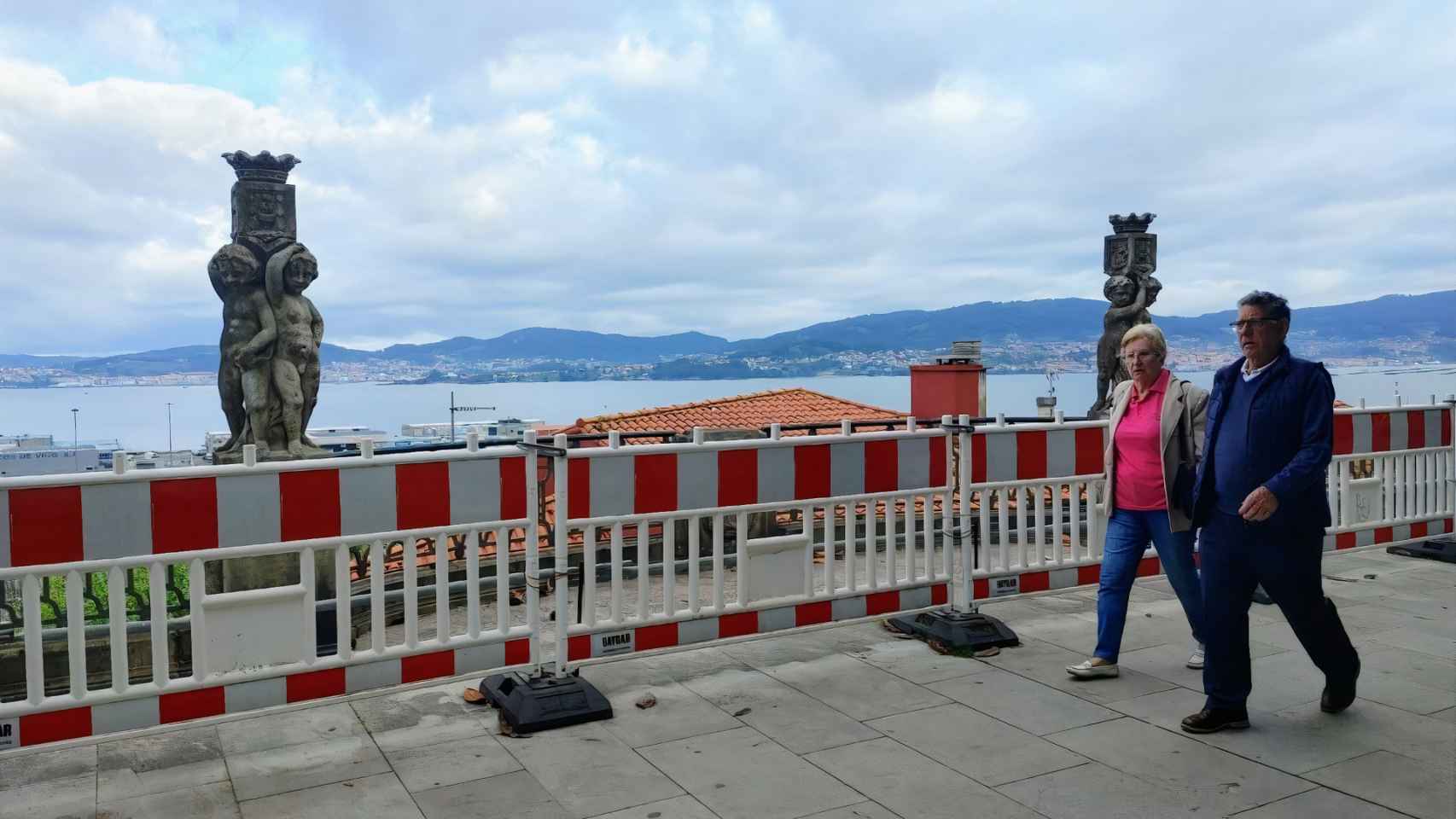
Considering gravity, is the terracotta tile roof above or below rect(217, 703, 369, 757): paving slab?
above

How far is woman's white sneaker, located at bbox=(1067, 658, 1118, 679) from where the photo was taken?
17.7ft

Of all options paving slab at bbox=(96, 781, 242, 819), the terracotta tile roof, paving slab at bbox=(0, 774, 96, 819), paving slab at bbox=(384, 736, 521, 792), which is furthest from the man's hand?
the terracotta tile roof

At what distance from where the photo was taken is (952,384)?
1858 centimetres

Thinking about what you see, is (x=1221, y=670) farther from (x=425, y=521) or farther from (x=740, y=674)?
(x=425, y=521)

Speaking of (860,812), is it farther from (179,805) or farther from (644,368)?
(644,368)

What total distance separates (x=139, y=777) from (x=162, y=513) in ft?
3.65

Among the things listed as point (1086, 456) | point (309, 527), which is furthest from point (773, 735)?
point (1086, 456)

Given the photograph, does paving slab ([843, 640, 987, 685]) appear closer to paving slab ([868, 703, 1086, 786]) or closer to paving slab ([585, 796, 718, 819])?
paving slab ([868, 703, 1086, 786])

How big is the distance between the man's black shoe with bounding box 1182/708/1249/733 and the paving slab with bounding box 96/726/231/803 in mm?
4217

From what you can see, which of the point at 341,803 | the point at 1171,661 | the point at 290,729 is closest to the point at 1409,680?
the point at 1171,661

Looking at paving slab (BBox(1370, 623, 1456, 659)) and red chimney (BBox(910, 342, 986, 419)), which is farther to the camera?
red chimney (BBox(910, 342, 986, 419))

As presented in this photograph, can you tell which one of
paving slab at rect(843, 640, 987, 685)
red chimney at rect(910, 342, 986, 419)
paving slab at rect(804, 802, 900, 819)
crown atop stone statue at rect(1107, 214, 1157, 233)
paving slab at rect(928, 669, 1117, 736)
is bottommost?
paving slab at rect(928, 669, 1117, 736)

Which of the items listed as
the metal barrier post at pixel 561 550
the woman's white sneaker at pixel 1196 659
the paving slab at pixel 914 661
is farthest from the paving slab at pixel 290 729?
the woman's white sneaker at pixel 1196 659

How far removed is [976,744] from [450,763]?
231 cm
